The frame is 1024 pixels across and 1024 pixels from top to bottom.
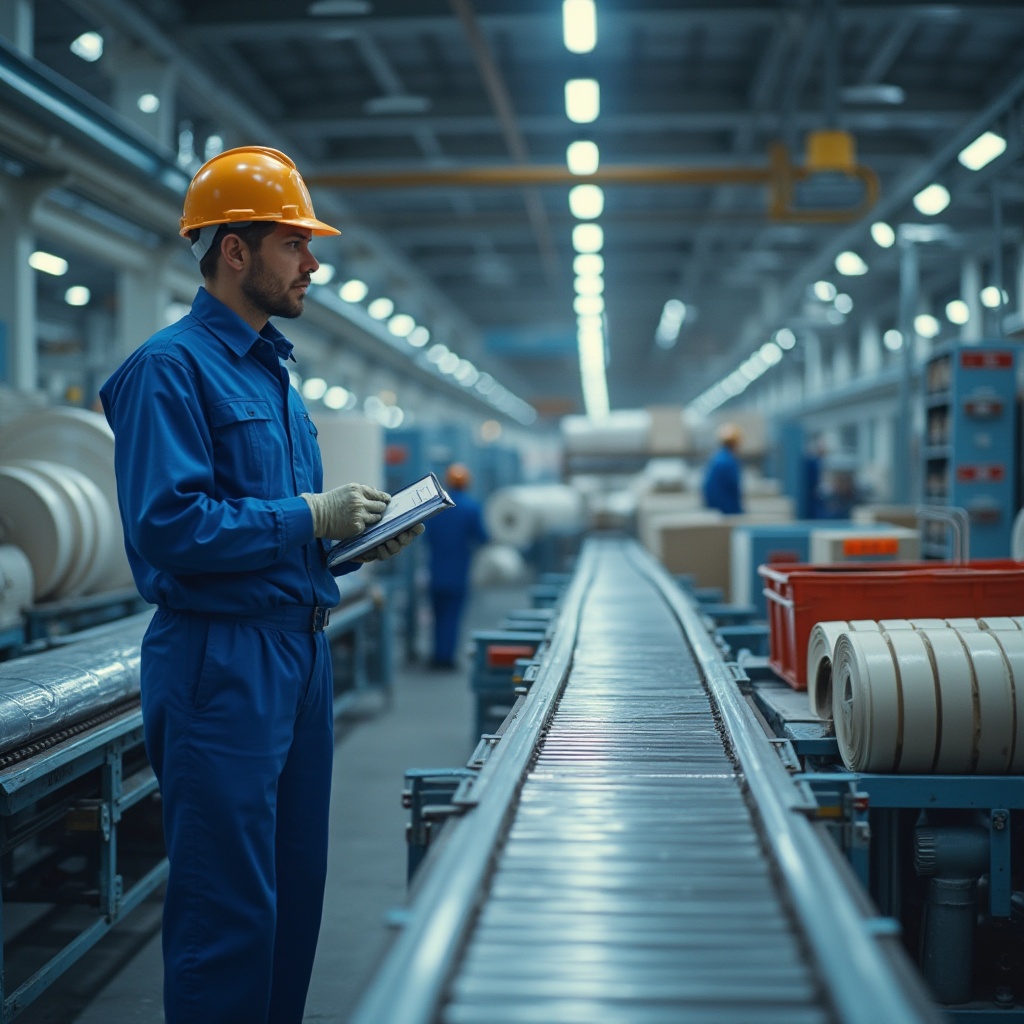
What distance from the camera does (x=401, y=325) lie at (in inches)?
607

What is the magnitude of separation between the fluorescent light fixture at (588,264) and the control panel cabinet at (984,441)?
733 centimetres

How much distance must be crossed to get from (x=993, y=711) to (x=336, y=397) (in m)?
13.9

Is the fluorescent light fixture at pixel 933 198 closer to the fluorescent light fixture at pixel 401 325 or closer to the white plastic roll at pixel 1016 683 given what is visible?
the white plastic roll at pixel 1016 683

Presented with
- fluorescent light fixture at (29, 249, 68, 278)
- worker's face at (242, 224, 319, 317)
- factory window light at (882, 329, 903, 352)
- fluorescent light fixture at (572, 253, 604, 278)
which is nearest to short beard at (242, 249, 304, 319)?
worker's face at (242, 224, 319, 317)

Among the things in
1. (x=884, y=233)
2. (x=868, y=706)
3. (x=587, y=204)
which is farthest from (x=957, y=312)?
(x=868, y=706)

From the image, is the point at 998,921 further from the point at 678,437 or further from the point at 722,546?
the point at 678,437

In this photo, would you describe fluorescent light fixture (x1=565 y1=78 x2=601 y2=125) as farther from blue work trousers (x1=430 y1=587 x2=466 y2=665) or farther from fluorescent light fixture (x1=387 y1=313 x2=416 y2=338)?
fluorescent light fixture (x1=387 y1=313 x2=416 y2=338)

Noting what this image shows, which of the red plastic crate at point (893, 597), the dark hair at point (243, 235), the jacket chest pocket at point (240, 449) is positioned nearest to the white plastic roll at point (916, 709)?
the red plastic crate at point (893, 597)

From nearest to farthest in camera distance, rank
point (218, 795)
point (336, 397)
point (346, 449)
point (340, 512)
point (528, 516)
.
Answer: point (218, 795) < point (340, 512) < point (346, 449) < point (528, 516) < point (336, 397)

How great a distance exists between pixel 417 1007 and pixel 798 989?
0.47m

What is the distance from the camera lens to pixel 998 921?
8.58ft

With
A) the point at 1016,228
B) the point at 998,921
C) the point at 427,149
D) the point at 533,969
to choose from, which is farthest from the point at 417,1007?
the point at 1016,228

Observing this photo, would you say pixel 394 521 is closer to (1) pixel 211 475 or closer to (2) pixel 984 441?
(1) pixel 211 475

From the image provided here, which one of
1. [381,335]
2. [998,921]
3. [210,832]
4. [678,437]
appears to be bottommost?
[998,921]
